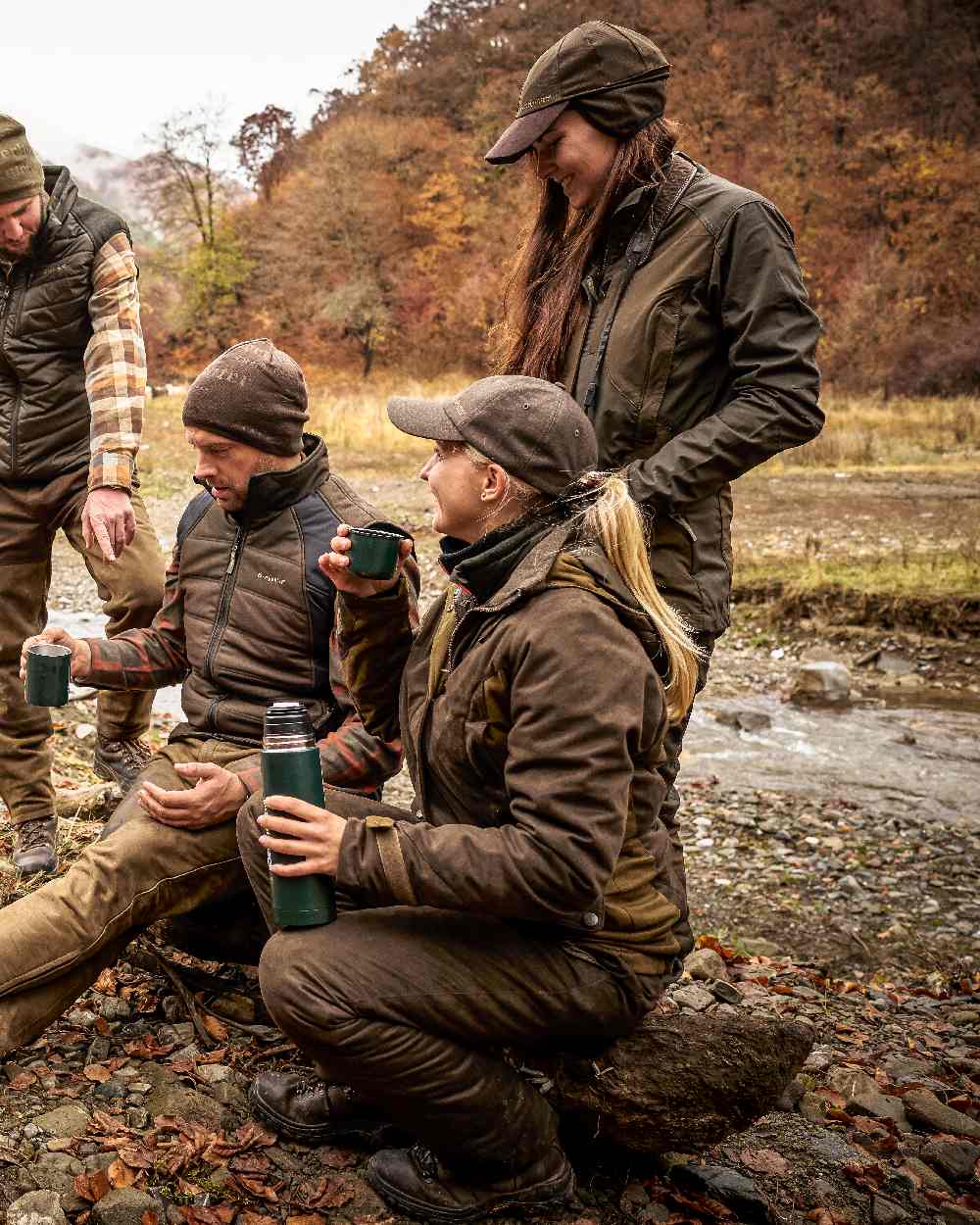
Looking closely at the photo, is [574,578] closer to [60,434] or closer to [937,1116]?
[937,1116]

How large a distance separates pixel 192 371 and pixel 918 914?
4320 centimetres

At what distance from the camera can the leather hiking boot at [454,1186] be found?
276 cm

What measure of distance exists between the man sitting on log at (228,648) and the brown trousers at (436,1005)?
27.6 inches

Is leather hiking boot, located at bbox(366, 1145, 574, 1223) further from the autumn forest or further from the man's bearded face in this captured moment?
the autumn forest

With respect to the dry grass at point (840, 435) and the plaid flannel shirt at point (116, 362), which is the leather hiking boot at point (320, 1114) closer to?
the plaid flannel shirt at point (116, 362)

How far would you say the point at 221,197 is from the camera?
157 ft

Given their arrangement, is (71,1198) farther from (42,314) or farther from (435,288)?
(435,288)

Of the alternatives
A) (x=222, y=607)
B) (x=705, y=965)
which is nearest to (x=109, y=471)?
(x=222, y=607)

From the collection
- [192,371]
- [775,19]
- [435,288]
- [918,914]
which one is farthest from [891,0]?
[918,914]

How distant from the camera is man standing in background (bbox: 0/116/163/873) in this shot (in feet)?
14.5

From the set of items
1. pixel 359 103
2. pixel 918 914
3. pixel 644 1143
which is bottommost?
pixel 918 914

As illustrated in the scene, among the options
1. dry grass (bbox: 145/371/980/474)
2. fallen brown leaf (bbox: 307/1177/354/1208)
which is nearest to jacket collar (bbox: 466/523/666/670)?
fallen brown leaf (bbox: 307/1177/354/1208)

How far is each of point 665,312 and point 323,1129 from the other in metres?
2.45

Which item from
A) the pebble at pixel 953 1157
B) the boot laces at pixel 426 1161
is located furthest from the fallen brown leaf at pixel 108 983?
the pebble at pixel 953 1157
